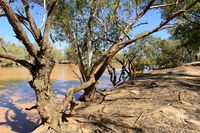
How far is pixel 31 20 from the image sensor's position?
3885 mm

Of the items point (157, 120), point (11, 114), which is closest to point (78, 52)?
point (11, 114)

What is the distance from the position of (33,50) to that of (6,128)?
310 cm

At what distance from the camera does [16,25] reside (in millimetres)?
3156

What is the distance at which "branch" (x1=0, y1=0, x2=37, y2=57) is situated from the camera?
2.99 meters

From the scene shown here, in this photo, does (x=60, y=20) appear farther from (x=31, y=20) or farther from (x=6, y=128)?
(x=6, y=128)

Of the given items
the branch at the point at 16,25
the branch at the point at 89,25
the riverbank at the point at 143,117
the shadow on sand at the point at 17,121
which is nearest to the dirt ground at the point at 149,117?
the riverbank at the point at 143,117

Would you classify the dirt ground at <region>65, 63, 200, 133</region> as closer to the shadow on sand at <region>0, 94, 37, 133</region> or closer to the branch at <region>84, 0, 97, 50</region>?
the shadow on sand at <region>0, 94, 37, 133</region>

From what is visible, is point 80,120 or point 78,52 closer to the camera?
point 80,120

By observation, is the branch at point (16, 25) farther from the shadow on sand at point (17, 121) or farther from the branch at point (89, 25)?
the branch at point (89, 25)

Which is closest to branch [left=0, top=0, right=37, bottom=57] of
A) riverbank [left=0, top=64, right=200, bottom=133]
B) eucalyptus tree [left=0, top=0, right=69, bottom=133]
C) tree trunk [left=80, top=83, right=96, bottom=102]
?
eucalyptus tree [left=0, top=0, right=69, bottom=133]

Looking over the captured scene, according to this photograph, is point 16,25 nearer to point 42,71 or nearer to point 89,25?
point 42,71

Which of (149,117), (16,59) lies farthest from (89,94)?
(16,59)

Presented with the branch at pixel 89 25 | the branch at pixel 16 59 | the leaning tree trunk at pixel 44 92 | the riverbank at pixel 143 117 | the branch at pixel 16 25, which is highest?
the branch at pixel 89 25

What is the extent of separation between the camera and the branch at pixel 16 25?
2.99 metres
